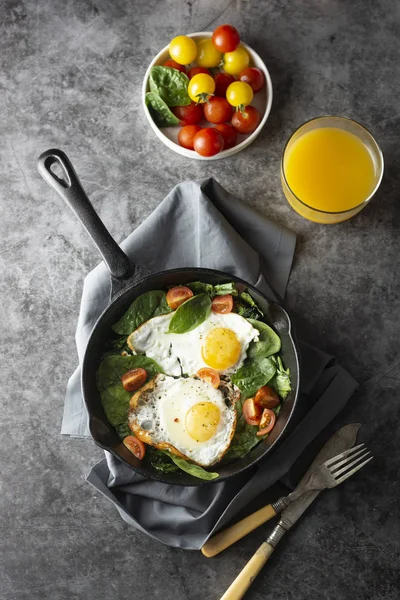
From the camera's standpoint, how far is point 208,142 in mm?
3693

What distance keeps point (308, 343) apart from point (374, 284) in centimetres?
51

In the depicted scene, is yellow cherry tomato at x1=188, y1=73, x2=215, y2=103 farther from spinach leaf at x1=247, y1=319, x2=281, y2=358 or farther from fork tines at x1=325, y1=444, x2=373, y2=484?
fork tines at x1=325, y1=444, x2=373, y2=484

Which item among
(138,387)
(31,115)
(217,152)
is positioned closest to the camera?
(138,387)

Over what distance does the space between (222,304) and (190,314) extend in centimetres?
18

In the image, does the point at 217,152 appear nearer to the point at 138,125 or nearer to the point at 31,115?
the point at 138,125

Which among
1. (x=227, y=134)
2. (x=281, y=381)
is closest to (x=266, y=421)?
(x=281, y=381)

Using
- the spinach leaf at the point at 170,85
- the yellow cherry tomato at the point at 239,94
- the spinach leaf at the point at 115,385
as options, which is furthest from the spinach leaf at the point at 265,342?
the spinach leaf at the point at 170,85

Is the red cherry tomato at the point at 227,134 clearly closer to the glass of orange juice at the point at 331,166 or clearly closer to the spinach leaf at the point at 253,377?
the glass of orange juice at the point at 331,166

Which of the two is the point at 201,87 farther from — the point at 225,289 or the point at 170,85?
the point at 225,289

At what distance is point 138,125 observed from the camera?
4.01 m

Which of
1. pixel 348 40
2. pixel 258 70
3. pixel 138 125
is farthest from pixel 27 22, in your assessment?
pixel 348 40

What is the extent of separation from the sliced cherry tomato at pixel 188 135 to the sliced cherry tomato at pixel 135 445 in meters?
1.60

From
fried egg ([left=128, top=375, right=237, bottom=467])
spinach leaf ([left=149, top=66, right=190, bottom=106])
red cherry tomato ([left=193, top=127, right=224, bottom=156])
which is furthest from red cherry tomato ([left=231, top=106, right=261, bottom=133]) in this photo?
fried egg ([left=128, top=375, right=237, bottom=467])

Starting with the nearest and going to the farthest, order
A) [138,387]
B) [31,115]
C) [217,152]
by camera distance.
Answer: [138,387]
[217,152]
[31,115]
